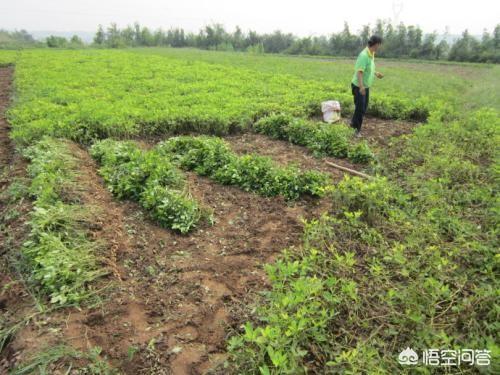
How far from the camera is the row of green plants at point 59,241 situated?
11.1 ft

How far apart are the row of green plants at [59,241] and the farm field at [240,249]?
0.02m

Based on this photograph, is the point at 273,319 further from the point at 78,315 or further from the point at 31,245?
the point at 31,245

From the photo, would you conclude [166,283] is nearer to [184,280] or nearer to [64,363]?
[184,280]

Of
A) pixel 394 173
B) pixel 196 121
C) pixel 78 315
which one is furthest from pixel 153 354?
pixel 196 121

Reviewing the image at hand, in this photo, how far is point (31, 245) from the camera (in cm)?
373

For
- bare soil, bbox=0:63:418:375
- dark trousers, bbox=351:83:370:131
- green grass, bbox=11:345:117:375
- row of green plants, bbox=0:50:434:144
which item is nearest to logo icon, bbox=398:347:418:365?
bare soil, bbox=0:63:418:375

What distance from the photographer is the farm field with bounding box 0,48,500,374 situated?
111 inches

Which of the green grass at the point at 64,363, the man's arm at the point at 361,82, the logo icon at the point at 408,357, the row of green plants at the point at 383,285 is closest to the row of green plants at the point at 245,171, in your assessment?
the row of green plants at the point at 383,285

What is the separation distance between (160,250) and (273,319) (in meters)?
2.06

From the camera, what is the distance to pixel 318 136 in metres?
7.60

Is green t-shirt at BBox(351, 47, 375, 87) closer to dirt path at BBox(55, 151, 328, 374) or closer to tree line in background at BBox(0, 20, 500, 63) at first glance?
dirt path at BBox(55, 151, 328, 374)

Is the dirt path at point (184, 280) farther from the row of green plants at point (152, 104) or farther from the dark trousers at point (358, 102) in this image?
the dark trousers at point (358, 102)

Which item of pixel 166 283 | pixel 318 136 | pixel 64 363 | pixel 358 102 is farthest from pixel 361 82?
pixel 64 363

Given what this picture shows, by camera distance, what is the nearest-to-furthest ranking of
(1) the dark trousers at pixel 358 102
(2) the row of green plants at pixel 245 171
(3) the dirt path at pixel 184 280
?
(3) the dirt path at pixel 184 280 < (2) the row of green plants at pixel 245 171 < (1) the dark trousers at pixel 358 102
